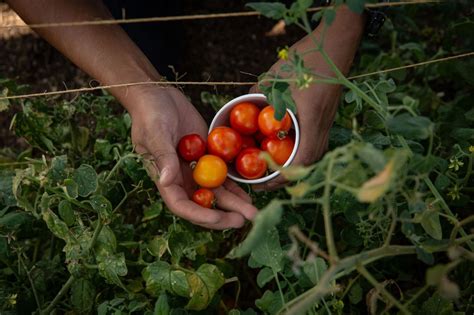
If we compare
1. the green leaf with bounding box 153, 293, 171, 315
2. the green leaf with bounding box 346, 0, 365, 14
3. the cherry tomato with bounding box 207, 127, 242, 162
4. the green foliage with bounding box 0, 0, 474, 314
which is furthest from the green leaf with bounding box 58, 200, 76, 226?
the green leaf with bounding box 346, 0, 365, 14

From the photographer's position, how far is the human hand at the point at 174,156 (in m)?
1.33

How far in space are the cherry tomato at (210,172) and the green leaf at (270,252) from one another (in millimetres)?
228

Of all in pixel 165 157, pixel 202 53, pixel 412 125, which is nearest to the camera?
pixel 412 125

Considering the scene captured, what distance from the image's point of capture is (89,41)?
1577mm

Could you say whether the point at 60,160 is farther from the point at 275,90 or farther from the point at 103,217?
the point at 275,90

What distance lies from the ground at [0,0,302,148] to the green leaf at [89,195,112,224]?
1.09 m

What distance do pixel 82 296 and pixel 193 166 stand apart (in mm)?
429

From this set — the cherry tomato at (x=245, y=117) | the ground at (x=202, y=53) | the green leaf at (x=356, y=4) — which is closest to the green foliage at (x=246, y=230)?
the green leaf at (x=356, y=4)

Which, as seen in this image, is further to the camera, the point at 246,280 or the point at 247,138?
the point at 246,280

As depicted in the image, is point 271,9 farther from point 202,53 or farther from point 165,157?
point 202,53

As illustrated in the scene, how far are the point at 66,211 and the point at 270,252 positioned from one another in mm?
474

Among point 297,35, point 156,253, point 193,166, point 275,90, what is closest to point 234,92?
point 297,35

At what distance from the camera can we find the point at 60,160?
51.8 inches

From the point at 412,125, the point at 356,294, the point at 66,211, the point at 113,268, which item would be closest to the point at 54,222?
the point at 66,211
